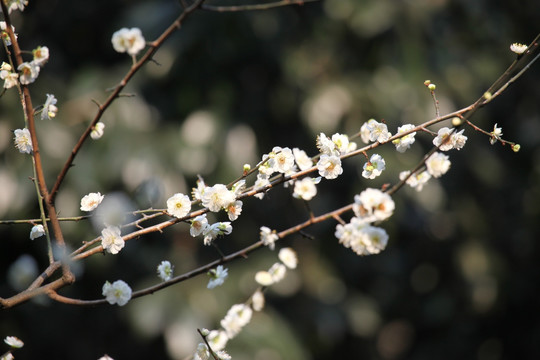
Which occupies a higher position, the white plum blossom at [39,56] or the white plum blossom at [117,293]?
the white plum blossom at [39,56]

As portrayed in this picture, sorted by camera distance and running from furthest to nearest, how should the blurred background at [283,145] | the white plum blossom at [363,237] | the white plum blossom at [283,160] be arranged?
the blurred background at [283,145] → the white plum blossom at [283,160] → the white plum blossom at [363,237]

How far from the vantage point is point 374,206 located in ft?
2.28

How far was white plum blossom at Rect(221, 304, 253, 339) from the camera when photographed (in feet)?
2.86

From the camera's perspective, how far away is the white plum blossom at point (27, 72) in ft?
2.29

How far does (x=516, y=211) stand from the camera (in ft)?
14.2

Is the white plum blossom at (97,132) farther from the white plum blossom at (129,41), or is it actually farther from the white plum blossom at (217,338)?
the white plum blossom at (217,338)

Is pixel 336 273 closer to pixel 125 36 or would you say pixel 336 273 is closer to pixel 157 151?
pixel 157 151

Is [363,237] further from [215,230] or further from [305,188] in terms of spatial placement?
[215,230]

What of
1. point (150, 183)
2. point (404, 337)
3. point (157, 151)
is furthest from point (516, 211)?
point (150, 183)

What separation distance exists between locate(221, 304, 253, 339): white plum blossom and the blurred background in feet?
5.28

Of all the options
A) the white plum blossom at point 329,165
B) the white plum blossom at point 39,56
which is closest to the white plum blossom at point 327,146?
the white plum blossom at point 329,165

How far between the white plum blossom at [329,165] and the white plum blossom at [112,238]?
0.89 ft

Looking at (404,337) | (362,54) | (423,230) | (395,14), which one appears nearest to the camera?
(395,14)

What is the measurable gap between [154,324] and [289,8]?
1.99 m
